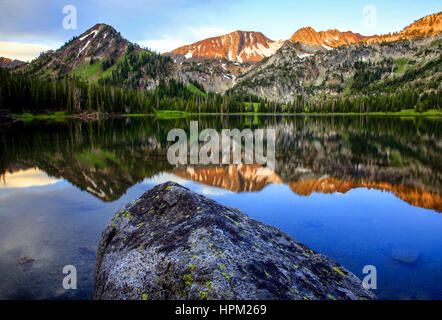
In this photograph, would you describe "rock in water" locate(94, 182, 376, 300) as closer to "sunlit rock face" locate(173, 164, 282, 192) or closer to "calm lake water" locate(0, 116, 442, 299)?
"calm lake water" locate(0, 116, 442, 299)

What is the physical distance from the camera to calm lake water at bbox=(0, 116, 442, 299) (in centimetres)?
917

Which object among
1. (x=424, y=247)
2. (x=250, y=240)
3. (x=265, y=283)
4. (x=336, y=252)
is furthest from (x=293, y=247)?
(x=424, y=247)

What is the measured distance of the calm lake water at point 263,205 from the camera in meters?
9.17

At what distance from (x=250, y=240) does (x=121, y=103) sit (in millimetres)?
182012

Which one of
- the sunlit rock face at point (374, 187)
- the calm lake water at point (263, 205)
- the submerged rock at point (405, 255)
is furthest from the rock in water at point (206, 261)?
the sunlit rock face at point (374, 187)

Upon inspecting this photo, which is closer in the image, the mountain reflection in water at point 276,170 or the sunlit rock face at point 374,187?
the sunlit rock face at point 374,187

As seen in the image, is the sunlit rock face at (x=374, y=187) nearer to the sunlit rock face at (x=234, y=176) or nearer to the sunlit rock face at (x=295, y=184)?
the sunlit rock face at (x=295, y=184)

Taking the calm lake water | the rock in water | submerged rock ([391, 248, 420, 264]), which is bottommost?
submerged rock ([391, 248, 420, 264])

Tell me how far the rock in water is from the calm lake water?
324 centimetres

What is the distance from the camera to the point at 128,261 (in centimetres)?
548

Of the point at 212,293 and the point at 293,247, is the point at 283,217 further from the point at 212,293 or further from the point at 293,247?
the point at 212,293

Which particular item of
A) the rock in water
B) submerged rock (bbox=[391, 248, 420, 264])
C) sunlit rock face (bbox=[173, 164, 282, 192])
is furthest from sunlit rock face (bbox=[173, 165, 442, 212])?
the rock in water

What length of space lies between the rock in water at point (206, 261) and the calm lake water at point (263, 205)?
324 cm

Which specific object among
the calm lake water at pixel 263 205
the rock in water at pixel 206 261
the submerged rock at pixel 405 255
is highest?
the rock in water at pixel 206 261
